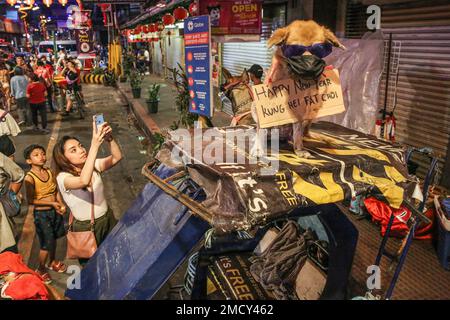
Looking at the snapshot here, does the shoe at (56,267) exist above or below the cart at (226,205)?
below

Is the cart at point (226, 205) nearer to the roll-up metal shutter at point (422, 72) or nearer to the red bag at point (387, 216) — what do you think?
the red bag at point (387, 216)

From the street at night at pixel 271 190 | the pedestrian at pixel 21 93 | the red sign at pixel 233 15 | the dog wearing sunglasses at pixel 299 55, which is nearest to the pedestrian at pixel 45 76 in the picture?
the pedestrian at pixel 21 93

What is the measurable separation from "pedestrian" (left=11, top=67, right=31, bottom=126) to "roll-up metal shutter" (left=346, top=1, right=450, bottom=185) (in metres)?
11.3

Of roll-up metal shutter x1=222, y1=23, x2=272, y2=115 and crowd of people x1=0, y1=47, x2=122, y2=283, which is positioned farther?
roll-up metal shutter x1=222, y1=23, x2=272, y2=115

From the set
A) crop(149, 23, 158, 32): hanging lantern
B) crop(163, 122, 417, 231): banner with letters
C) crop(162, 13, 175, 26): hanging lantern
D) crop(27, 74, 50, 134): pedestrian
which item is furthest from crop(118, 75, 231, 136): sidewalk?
crop(163, 122, 417, 231): banner with letters

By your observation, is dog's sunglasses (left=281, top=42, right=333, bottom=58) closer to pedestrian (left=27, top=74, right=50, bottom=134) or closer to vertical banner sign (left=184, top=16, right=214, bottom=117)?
vertical banner sign (left=184, top=16, right=214, bottom=117)

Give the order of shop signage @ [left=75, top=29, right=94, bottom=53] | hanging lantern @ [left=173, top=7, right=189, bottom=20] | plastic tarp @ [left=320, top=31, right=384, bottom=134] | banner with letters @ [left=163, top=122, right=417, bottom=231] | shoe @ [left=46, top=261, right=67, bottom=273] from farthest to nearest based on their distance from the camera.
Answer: shop signage @ [left=75, top=29, right=94, bottom=53] → hanging lantern @ [left=173, top=7, right=189, bottom=20] → plastic tarp @ [left=320, top=31, right=384, bottom=134] → shoe @ [left=46, top=261, right=67, bottom=273] → banner with letters @ [left=163, top=122, right=417, bottom=231]

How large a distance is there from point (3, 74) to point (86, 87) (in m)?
10.7

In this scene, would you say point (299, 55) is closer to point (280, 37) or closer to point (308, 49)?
point (308, 49)

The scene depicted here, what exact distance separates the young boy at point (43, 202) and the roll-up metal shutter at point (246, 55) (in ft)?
23.0

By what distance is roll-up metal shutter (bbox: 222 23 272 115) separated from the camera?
37.9 feet

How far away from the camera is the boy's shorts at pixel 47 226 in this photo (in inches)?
196

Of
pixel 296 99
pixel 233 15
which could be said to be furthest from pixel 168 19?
pixel 296 99

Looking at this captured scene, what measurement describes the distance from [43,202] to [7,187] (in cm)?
46
